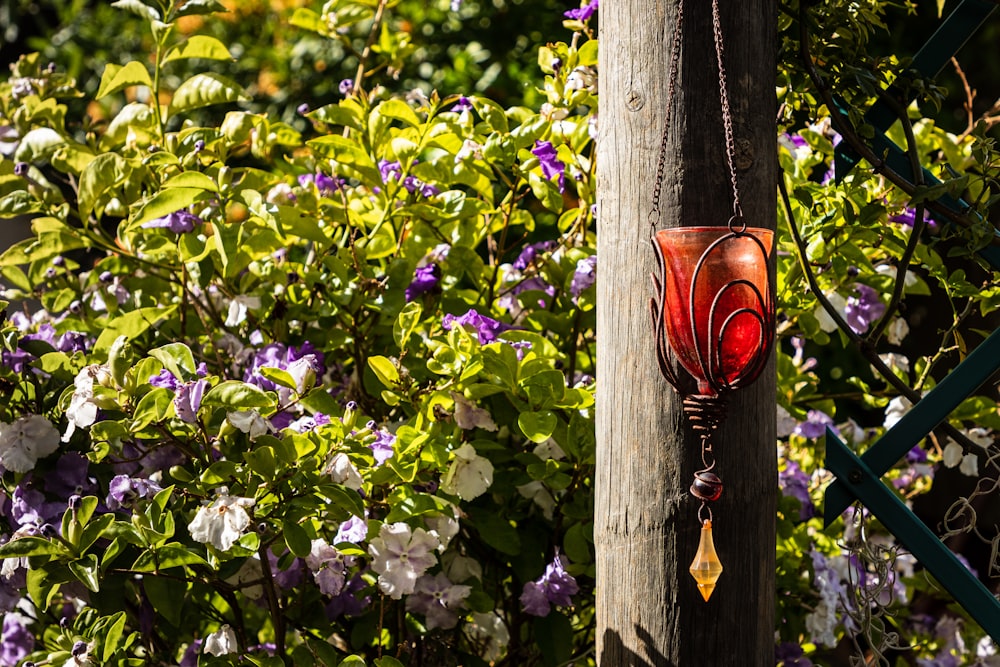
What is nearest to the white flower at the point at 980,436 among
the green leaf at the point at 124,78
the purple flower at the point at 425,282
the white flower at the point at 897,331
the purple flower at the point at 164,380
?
the white flower at the point at 897,331

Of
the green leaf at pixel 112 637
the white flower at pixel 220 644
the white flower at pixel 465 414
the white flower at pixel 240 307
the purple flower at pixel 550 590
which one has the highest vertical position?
the white flower at pixel 240 307

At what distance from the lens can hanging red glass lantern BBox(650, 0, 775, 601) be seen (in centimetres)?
109

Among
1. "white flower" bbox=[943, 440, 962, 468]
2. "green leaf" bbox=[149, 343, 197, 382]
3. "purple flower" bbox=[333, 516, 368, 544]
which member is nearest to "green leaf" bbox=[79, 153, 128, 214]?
"green leaf" bbox=[149, 343, 197, 382]

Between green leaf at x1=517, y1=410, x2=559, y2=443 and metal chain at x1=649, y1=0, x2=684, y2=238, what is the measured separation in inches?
12.3

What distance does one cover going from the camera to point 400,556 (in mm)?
1358

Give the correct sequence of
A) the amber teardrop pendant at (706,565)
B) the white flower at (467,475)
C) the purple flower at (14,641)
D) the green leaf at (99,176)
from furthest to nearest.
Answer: the purple flower at (14,641), the green leaf at (99,176), the white flower at (467,475), the amber teardrop pendant at (706,565)

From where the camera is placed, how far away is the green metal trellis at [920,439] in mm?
1283

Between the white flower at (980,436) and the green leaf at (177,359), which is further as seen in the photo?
the white flower at (980,436)

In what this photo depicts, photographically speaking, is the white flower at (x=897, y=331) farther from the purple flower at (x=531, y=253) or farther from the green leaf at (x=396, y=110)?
the green leaf at (x=396, y=110)

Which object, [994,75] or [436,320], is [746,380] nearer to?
[436,320]

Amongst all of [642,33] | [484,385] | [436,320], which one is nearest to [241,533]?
[484,385]

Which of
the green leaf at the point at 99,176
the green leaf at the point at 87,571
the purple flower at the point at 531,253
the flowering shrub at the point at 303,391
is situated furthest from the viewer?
the purple flower at the point at 531,253

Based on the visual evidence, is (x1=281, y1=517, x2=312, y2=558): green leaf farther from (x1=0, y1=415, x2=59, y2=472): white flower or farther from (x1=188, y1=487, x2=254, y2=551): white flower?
(x1=0, y1=415, x2=59, y2=472): white flower

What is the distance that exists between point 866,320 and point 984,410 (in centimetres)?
24
